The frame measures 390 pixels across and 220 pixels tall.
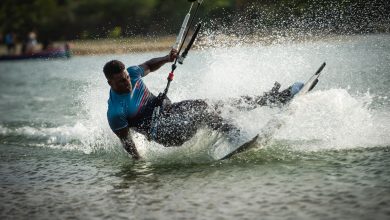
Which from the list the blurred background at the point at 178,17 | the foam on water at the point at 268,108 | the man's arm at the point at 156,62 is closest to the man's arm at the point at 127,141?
the foam on water at the point at 268,108

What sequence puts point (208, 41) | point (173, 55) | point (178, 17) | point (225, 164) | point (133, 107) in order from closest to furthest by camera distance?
point (225, 164)
point (133, 107)
point (173, 55)
point (208, 41)
point (178, 17)

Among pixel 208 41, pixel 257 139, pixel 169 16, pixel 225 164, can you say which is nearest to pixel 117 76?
pixel 225 164

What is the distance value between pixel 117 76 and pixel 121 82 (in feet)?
0.35

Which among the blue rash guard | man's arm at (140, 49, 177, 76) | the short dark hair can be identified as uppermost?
man's arm at (140, 49, 177, 76)

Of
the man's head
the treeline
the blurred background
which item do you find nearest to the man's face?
the man's head

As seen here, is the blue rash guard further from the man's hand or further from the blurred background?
the blurred background

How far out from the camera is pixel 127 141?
7211 mm

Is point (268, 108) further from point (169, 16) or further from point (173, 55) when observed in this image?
point (169, 16)

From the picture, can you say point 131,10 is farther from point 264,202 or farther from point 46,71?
point 264,202

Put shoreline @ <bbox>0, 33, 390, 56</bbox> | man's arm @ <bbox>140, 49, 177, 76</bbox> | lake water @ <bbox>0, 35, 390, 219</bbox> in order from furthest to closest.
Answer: shoreline @ <bbox>0, 33, 390, 56</bbox> → man's arm @ <bbox>140, 49, 177, 76</bbox> → lake water @ <bbox>0, 35, 390, 219</bbox>

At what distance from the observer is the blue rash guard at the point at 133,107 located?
7012mm

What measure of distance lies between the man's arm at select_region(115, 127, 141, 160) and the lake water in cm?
13

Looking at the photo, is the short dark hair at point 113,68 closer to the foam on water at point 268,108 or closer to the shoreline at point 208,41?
the foam on water at point 268,108

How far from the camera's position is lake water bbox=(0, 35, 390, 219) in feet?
16.9
